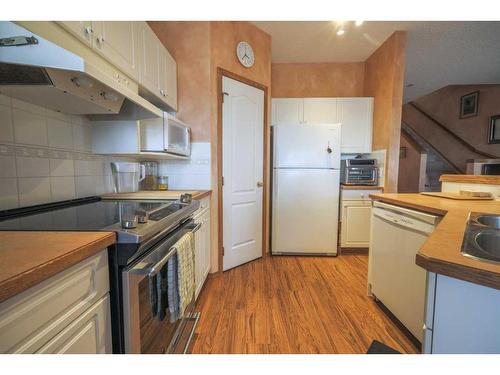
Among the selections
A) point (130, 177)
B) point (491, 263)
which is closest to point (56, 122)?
point (130, 177)

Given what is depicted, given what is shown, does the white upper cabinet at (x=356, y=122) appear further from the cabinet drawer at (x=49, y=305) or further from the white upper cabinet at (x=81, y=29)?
the cabinet drawer at (x=49, y=305)

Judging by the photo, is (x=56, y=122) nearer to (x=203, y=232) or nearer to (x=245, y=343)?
(x=203, y=232)

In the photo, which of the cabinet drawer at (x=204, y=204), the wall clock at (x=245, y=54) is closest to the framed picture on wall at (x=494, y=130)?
the wall clock at (x=245, y=54)

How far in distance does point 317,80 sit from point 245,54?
1425 mm

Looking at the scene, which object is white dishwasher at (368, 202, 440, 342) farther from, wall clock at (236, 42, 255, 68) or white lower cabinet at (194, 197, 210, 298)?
wall clock at (236, 42, 255, 68)

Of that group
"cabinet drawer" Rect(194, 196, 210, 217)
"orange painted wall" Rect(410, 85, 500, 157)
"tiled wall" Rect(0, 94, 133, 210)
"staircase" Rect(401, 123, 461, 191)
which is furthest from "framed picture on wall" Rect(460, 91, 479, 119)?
"tiled wall" Rect(0, 94, 133, 210)

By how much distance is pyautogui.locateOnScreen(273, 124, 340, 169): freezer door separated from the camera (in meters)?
2.64

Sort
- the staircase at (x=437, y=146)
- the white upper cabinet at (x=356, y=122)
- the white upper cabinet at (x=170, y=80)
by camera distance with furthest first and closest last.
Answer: the staircase at (x=437, y=146) < the white upper cabinet at (x=356, y=122) < the white upper cabinet at (x=170, y=80)

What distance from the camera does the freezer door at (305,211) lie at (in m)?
2.70

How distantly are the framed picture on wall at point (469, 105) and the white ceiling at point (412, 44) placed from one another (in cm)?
150

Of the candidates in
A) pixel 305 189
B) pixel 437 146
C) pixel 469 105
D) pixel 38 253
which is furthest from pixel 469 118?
pixel 38 253

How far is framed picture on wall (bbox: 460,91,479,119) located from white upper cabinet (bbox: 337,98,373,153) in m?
3.94
